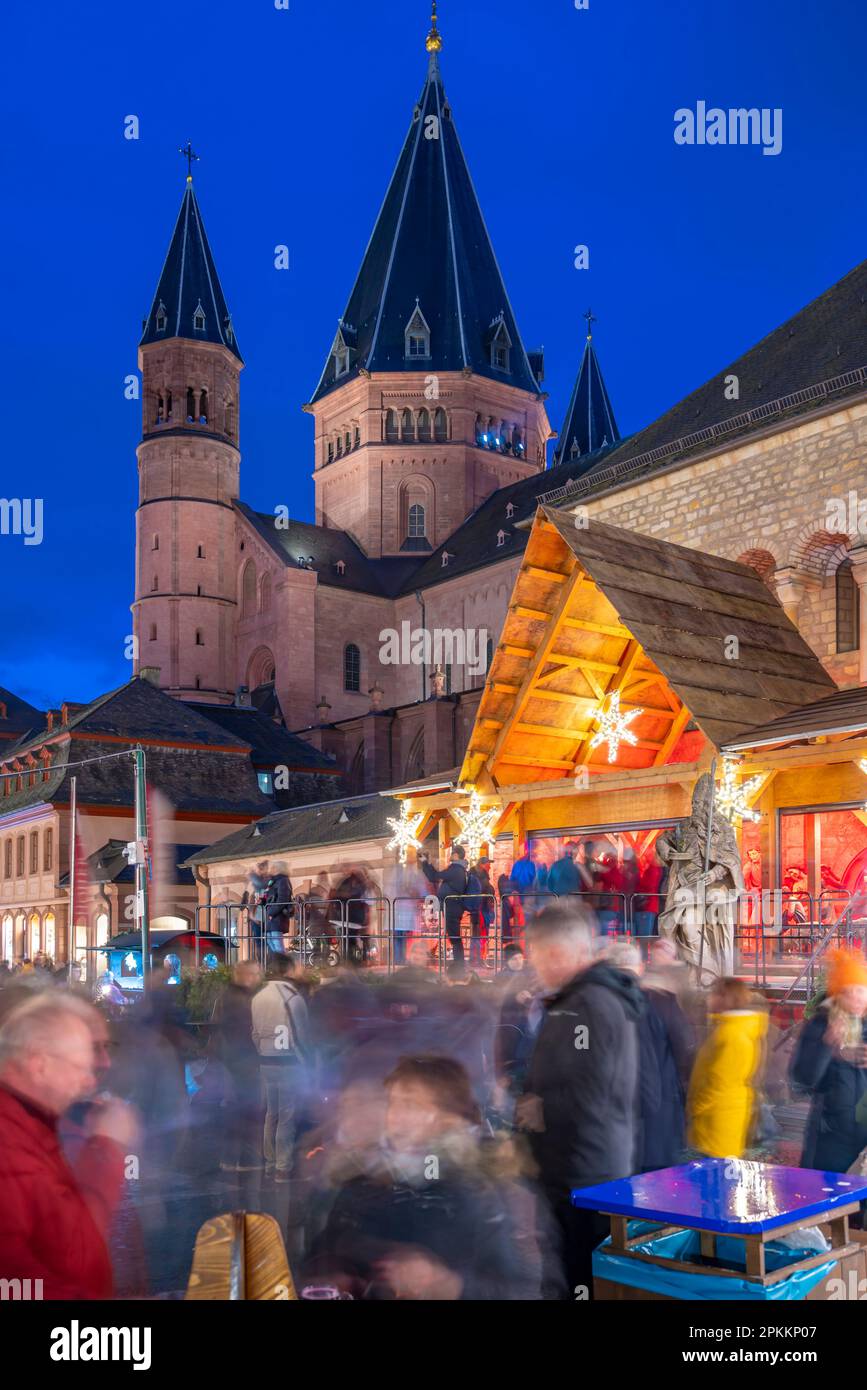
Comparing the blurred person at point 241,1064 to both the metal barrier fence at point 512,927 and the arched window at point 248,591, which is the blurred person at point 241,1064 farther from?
the arched window at point 248,591

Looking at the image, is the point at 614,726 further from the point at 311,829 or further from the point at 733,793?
the point at 311,829

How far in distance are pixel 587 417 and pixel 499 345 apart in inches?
568

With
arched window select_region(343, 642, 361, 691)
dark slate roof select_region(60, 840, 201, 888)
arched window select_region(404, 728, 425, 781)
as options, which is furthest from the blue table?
arched window select_region(343, 642, 361, 691)

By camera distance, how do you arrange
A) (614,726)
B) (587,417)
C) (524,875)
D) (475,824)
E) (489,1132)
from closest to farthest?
1. (489,1132)
2. (524,875)
3. (614,726)
4. (475,824)
5. (587,417)

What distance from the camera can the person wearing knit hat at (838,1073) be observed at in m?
6.81

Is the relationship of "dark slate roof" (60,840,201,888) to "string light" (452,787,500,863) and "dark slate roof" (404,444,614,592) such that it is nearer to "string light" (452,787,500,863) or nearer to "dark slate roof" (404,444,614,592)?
"string light" (452,787,500,863)

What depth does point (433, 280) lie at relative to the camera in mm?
77500

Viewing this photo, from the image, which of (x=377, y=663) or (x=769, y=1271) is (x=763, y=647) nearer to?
(x=769, y=1271)

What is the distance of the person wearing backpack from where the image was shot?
1075 cm

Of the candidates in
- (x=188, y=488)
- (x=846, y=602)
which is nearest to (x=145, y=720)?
(x=188, y=488)

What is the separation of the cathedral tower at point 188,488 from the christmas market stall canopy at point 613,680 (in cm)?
5491

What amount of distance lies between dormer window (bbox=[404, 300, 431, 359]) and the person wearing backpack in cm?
6771

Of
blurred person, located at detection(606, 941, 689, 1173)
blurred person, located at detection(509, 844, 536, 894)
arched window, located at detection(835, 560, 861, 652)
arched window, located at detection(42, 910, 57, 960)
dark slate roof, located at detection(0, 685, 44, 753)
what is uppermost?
dark slate roof, located at detection(0, 685, 44, 753)

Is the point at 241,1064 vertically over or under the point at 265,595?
under
